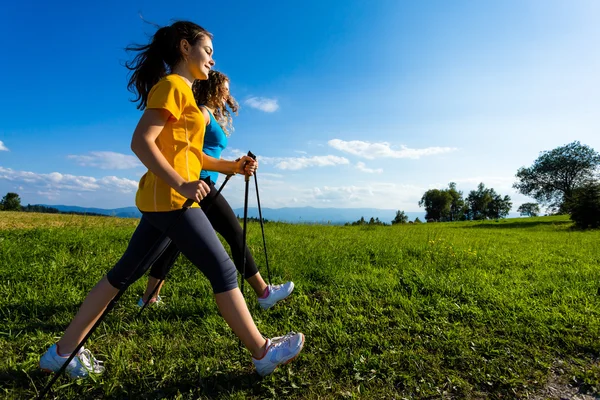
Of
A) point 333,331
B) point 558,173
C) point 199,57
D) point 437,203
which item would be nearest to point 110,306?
point 199,57

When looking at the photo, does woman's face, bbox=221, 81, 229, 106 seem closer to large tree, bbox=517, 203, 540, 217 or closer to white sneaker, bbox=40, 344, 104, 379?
white sneaker, bbox=40, 344, 104, 379

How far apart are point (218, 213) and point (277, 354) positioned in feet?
5.43

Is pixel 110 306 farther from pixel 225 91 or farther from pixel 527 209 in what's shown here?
pixel 527 209

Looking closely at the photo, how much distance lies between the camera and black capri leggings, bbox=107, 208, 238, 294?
232 centimetres

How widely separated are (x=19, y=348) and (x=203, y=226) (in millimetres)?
2244

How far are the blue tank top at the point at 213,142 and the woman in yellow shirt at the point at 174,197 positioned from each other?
91 centimetres

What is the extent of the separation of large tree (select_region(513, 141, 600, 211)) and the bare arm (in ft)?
178

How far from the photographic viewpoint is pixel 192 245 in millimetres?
2330

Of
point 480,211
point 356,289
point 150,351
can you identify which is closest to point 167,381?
point 150,351

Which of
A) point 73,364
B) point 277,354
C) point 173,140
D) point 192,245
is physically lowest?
point 73,364

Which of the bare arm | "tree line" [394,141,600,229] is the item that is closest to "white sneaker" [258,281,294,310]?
the bare arm

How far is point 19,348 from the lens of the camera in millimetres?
3010

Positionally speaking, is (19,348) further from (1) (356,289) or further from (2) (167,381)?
(1) (356,289)

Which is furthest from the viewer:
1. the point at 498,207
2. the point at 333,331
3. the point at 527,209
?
the point at 527,209
